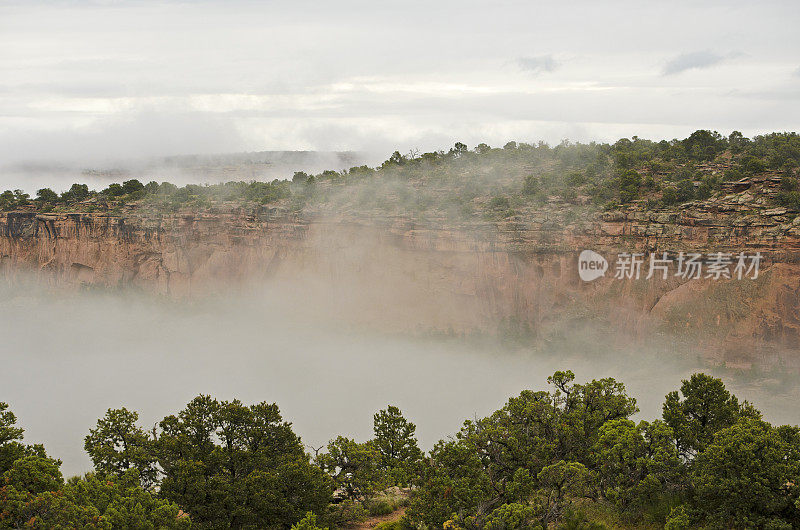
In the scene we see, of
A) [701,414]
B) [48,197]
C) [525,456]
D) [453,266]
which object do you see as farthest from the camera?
[48,197]

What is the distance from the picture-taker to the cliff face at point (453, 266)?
4444 cm

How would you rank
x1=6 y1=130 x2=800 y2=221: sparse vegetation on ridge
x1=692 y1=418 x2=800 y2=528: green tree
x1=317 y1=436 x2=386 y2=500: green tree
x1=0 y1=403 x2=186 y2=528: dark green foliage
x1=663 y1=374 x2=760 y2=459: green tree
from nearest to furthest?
x1=0 y1=403 x2=186 y2=528: dark green foliage < x1=692 y1=418 x2=800 y2=528: green tree < x1=663 y1=374 x2=760 y2=459: green tree < x1=317 y1=436 x2=386 y2=500: green tree < x1=6 y1=130 x2=800 y2=221: sparse vegetation on ridge

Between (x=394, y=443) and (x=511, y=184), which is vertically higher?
(x=511, y=184)

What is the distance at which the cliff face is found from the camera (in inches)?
1750

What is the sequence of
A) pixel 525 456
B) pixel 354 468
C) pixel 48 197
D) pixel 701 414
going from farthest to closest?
pixel 48 197 → pixel 354 468 → pixel 701 414 → pixel 525 456

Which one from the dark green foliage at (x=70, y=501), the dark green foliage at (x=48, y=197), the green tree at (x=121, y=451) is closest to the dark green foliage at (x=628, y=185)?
the green tree at (x=121, y=451)

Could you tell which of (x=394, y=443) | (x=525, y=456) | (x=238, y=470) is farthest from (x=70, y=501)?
(x=525, y=456)

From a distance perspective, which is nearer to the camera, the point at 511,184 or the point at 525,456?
the point at 525,456

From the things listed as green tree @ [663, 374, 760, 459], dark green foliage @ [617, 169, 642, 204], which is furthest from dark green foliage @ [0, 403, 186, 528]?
dark green foliage @ [617, 169, 642, 204]

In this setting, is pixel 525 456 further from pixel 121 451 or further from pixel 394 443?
pixel 121 451

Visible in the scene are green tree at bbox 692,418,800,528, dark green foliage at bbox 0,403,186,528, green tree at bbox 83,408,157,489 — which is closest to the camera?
dark green foliage at bbox 0,403,186,528

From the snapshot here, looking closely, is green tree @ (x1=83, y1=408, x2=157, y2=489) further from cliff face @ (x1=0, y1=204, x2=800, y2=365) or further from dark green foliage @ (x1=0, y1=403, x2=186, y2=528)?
cliff face @ (x1=0, y1=204, x2=800, y2=365)

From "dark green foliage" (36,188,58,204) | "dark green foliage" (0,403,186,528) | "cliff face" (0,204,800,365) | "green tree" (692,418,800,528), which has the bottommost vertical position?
"dark green foliage" (0,403,186,528)

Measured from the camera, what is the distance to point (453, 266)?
54406mm
